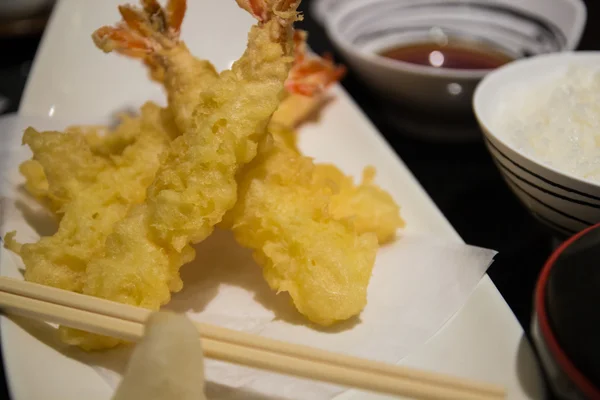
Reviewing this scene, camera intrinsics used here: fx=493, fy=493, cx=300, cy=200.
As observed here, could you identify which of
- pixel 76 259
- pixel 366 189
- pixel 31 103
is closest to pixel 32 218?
pixel 76 259

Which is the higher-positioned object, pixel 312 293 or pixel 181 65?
pixel 181 65

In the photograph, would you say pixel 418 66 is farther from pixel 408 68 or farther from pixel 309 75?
pixel 309 75

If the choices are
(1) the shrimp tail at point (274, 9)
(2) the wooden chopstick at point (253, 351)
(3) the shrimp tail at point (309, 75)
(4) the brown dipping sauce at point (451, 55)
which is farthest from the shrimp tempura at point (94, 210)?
(4) the brown dipping sauce at point (451, 55)

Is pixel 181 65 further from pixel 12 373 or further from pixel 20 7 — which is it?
pixel 20 7

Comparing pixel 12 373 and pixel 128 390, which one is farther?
pixel 12 373

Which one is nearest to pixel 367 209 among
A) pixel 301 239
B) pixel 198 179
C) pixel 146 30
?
pixel 301 239

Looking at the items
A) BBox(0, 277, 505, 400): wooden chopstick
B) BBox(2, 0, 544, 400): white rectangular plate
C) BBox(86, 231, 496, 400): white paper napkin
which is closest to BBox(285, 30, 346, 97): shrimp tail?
BBox(2, 0, 544, 400): white rectangular plate

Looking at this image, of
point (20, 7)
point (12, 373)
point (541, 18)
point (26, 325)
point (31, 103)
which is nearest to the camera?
point (12, 373)

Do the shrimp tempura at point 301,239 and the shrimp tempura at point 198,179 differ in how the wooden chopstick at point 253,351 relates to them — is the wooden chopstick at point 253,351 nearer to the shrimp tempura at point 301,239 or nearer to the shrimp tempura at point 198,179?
the shrimp tempura at point 198,179
